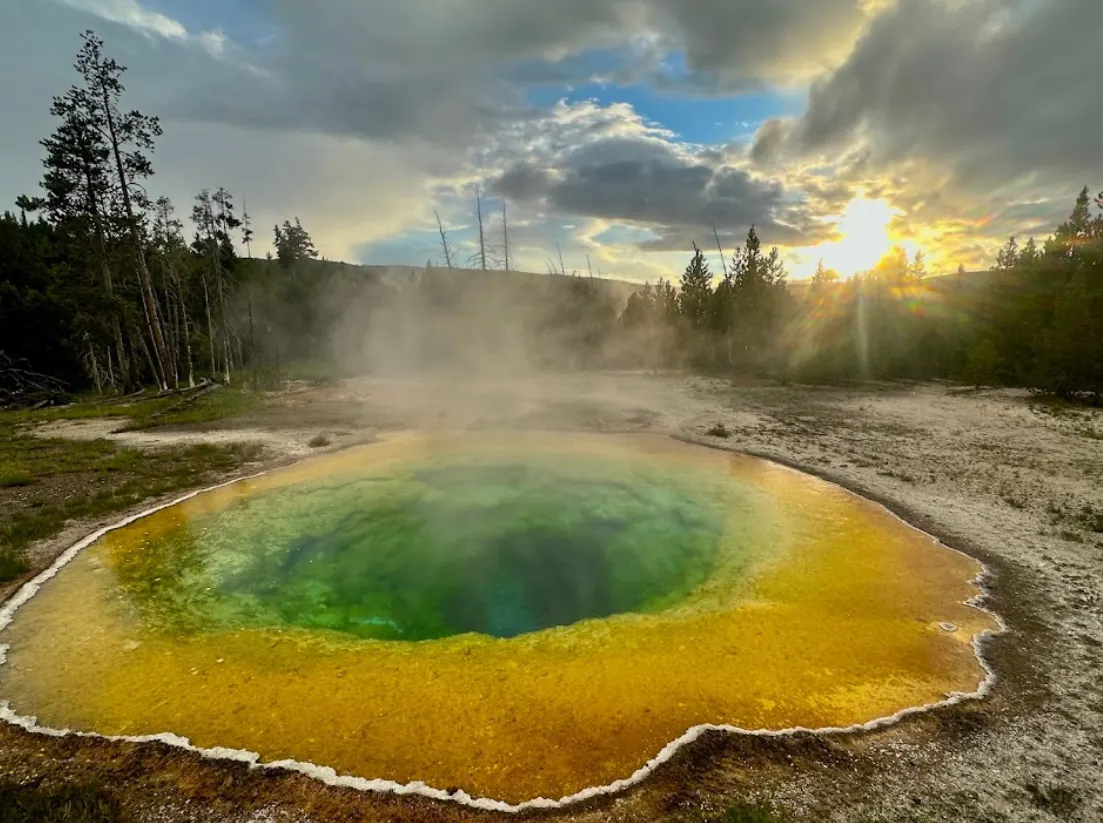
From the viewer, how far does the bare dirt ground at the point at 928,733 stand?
3.91m

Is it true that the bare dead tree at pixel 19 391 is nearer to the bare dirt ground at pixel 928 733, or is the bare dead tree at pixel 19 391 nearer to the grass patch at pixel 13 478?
the bare dirt ground at pixel 928 733

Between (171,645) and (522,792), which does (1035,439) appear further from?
(171,645)

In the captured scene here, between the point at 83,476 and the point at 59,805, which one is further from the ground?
the point at 83,476

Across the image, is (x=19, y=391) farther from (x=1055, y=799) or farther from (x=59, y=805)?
(x=1055, y=799)

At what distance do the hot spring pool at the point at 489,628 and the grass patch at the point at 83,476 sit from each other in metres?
1.11

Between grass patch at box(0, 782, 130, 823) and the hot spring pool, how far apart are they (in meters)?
0.70

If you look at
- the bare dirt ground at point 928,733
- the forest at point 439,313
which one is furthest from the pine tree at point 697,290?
the bare dirt ground at point 928,733

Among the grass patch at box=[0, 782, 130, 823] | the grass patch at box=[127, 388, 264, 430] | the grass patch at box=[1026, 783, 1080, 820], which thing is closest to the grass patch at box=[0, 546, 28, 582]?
the grass patch at box=[0, 782, 130, 823]

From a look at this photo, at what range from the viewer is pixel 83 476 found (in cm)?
1173

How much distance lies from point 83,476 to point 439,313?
44.5 metres

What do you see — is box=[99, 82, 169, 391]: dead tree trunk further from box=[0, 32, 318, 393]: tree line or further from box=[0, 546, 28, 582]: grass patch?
box=[0, 546, 28, 582]: grass patch

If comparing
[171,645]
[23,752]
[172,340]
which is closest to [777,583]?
[171,645]

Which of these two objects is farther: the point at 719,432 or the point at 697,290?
the point at 697,290

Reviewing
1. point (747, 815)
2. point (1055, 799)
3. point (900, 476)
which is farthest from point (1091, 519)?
point (747, 815)
